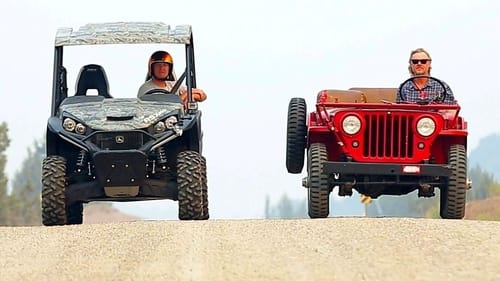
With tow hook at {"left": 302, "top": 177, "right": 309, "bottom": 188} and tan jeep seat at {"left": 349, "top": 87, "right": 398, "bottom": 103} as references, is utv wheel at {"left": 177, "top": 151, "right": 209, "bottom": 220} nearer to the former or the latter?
tow hook at {"left": 302, "top": 177, "right": 309, "bottom": 188}

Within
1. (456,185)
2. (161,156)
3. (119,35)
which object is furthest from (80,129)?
(456,185)

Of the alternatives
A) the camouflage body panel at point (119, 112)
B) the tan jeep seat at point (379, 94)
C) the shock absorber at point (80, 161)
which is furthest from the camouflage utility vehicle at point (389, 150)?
the shock absorber at point (80, 161)

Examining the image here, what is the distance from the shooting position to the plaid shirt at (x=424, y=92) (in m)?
16.8

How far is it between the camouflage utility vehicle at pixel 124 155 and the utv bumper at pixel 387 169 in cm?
149

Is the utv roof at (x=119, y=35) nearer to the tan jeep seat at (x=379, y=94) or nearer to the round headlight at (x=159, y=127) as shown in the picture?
the round headlight at (x=159, y=127)

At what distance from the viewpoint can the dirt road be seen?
10.3 meters

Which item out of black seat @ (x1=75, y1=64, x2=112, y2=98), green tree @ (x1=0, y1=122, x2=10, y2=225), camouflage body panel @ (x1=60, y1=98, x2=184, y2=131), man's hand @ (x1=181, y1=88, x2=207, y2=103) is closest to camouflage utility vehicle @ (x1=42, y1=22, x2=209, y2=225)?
camouflage body panel @ (x1=60, y1=98, x2=184, y2=131)

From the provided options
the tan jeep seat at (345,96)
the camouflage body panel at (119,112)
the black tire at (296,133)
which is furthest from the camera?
the tan jeep seat at (345,96)

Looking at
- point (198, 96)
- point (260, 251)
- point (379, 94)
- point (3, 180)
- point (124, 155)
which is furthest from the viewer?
point (3, 180)

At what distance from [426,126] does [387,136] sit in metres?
0.45

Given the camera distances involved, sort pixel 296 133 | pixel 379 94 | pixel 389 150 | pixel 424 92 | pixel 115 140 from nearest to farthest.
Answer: pixel 115 140 → pixel 389 150 → pixel 424 92 → pixel 296 133 → pixel 379 94

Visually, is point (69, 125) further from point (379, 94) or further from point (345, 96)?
point (379, 94)

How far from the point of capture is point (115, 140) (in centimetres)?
1568

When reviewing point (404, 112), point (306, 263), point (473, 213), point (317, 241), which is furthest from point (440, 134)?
point (473, 213)
